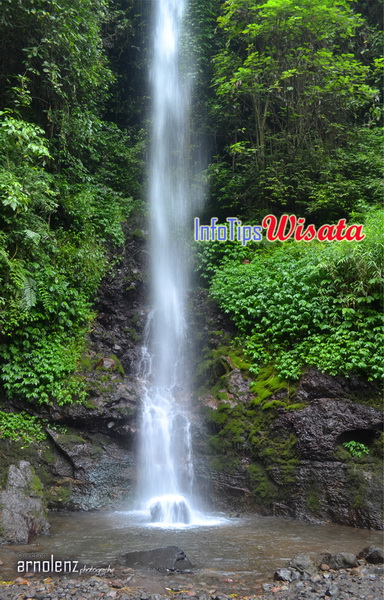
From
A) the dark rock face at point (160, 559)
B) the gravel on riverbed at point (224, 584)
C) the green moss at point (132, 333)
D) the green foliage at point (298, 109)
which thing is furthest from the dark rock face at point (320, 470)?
the green foliage at point (298, 109)

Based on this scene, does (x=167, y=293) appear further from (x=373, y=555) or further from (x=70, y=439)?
(x=373, y=555)

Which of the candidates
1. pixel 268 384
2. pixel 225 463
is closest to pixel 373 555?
pixel 225 463

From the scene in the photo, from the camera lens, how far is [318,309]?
8281 mm

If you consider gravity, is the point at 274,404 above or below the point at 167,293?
below

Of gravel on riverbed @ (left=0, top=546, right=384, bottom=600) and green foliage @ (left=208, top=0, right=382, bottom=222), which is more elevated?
green foliage @ (left=208, top=0, right=382, bottom=222)

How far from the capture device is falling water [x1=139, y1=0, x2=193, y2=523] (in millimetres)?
8117

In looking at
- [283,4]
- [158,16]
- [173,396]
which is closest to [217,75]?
[283,4]

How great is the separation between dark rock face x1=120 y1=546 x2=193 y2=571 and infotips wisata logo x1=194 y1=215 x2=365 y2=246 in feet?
27.6

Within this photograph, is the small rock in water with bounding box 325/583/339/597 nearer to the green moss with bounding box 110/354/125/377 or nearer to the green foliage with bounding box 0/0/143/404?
the green foliage with bounding box 0/0/143/404

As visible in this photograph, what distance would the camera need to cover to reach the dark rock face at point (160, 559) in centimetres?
486

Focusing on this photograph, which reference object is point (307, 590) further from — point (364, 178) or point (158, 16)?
point (158, 16)

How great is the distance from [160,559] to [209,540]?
1.24 meters

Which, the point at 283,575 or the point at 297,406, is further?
the point at 297,406

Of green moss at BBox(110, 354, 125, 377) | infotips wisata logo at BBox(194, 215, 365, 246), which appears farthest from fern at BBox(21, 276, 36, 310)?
infotips wisata logo at BBox(194, 215, 365, 246)
